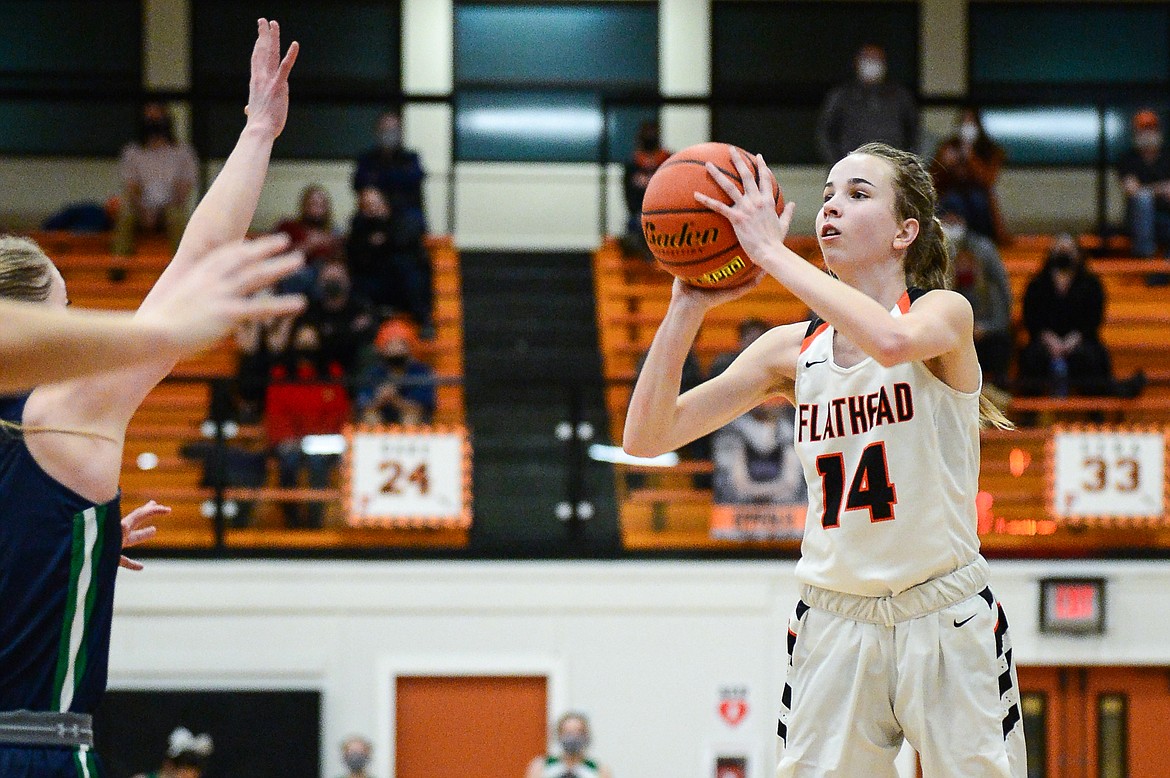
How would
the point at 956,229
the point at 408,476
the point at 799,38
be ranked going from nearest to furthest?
the point at 408,476 < the point at 956,229 < the point at 799,38

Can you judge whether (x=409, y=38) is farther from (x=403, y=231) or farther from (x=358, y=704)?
(x=358, y=704)

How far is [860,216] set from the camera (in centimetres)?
332

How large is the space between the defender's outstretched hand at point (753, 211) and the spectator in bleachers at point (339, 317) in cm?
723

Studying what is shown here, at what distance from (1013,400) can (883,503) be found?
7156 millimetres

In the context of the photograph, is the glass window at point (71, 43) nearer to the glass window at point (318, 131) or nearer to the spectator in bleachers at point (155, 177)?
the glass window at point (318, 131)

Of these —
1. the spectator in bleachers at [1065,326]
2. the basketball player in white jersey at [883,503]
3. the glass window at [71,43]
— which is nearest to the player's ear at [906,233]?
the basketball player in white jersey at [883,503]

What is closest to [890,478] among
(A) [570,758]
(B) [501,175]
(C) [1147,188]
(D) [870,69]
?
(A) [570,758]

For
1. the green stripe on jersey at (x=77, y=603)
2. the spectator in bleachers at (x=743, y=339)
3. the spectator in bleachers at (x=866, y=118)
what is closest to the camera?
the green stripe on jersey at (x=77, y=603)

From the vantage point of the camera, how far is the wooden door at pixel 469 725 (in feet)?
30.6

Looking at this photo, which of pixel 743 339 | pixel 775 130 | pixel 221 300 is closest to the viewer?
pixel 221 300

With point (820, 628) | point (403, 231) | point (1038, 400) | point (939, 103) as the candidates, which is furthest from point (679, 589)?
point (820, 628)

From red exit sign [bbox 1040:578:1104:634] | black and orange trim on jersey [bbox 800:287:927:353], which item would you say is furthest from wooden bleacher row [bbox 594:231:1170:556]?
black and orange trim on jersey [bbox 800:287:927:353]

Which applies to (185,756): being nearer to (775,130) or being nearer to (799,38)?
(775,130)

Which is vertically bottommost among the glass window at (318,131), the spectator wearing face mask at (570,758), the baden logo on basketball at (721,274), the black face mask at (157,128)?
the spectator wearing face mask at (570,758)
